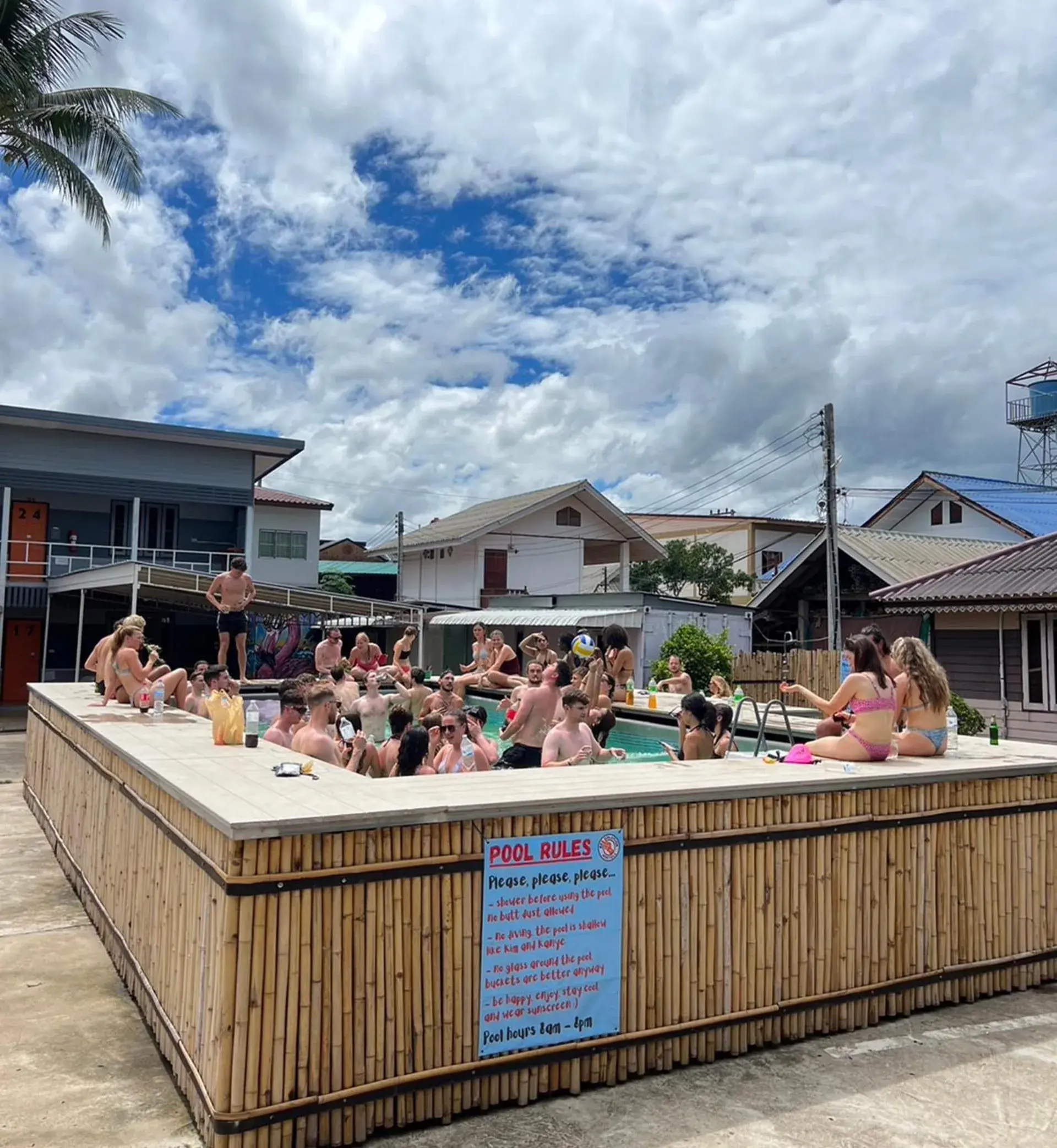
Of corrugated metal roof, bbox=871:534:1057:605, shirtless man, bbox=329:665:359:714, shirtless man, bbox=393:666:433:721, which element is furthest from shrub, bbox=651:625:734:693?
shirtless man, bbox=329:665:359:714

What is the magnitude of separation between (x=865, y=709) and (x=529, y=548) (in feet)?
93.1

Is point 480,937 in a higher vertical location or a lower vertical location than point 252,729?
lower

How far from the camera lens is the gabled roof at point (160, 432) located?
23.0m

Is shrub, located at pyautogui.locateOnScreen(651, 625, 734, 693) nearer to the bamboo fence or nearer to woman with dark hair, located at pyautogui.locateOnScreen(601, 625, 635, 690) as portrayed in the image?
woman with dark hair, located at pyautogui.locateOnScreen(601, 625, 635, 690)

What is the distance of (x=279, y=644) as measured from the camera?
26.3m

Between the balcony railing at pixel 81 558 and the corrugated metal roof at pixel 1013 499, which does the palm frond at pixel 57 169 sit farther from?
the corrugated metal roof at pixel 1013 499

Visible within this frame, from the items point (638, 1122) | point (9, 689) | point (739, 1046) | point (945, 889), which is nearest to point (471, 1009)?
point (638, 1122)

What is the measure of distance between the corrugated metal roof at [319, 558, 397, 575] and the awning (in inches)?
604

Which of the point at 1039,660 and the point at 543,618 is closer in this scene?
the point at 1039,660

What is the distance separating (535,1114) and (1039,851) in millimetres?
3354

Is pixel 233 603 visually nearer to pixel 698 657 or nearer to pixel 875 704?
pixel 698 657

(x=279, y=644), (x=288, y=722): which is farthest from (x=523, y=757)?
(x=279, y=644)

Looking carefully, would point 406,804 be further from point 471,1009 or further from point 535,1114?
point 535,1114

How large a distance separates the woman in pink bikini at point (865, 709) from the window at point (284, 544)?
28.3m
